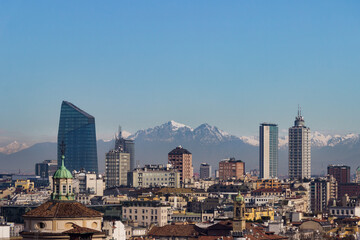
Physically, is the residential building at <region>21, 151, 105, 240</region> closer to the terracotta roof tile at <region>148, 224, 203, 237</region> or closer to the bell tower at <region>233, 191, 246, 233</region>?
the bell tower at <region>233, 191, 246, 233</region>

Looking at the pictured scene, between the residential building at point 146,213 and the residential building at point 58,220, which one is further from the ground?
the residential building at point 58,220

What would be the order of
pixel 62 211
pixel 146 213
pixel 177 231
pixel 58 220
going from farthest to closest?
pixel 146 213 → pixel 177 231 → pixel 62 211 → pixel 58 220

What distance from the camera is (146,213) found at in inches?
6875

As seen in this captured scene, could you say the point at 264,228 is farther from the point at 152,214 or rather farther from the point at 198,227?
the point at 152,214

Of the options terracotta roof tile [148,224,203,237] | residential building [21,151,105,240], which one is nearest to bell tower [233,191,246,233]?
terracotta roof tile [148,224,203,237]

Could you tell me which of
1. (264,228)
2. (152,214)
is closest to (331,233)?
(264,228)

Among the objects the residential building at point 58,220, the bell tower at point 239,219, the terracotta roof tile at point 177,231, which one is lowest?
the terracotta roof tile at point 177,231

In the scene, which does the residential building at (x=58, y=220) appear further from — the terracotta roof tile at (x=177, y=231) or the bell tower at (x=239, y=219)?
the terracotta roof tile at (x=177, y=231)

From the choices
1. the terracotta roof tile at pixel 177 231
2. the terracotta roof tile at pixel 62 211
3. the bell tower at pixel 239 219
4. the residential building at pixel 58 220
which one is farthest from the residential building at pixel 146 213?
the residential building at pixel 58 220

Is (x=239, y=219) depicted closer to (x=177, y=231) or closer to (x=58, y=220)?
(x=177, y=231)

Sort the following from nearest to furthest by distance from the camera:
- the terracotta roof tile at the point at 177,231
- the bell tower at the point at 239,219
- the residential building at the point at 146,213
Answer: the bell tower at the point at 239,219 < the terracotta roof tile at the point at 177,231 < the residential building at the point at 146,213

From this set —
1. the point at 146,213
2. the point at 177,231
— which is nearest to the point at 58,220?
the point at 177,231

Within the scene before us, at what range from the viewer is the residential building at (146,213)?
567 feet

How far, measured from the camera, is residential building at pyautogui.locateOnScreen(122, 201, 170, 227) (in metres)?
173
